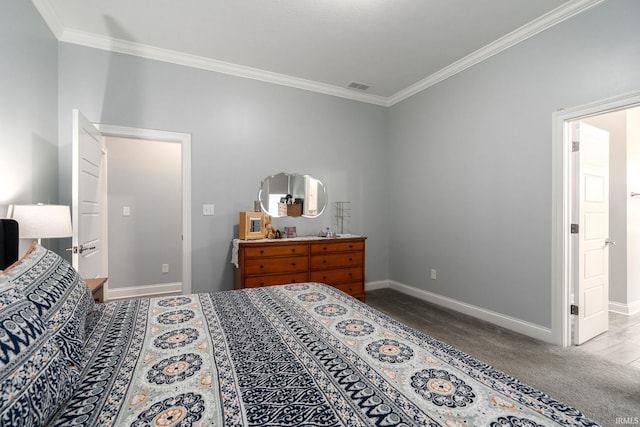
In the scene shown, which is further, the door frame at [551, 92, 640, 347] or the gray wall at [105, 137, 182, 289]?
the gray wall at [105, 137, 182, 289]

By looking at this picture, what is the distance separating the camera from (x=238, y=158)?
3594mm

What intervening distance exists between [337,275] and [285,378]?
2700 millimetres

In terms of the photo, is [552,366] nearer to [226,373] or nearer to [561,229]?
[561,229]

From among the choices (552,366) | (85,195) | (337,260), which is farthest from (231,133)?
(552,366)

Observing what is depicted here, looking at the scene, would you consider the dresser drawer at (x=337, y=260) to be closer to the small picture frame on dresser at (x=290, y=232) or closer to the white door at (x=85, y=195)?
the small picture frame on dresser at (x=290, y=232)

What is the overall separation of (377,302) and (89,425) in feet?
11.1

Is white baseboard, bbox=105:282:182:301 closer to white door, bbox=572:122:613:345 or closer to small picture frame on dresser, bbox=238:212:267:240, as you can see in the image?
small picture frame on dresser, bbox=238:212:267:240

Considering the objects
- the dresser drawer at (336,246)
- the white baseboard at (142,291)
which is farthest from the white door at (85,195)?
the dresser drawer at (336,246)

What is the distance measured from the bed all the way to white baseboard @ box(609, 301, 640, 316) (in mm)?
3674

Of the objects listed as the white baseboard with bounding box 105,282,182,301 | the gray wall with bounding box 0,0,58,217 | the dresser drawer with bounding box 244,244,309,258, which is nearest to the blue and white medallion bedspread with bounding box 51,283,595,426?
the gray wall with bounding box 0,0,58,217

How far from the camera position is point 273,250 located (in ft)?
10.7

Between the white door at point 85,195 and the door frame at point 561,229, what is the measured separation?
381cm

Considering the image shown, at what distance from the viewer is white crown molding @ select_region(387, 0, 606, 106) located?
2.40 metres

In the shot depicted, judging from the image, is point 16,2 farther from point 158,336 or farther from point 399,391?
point 399,391
